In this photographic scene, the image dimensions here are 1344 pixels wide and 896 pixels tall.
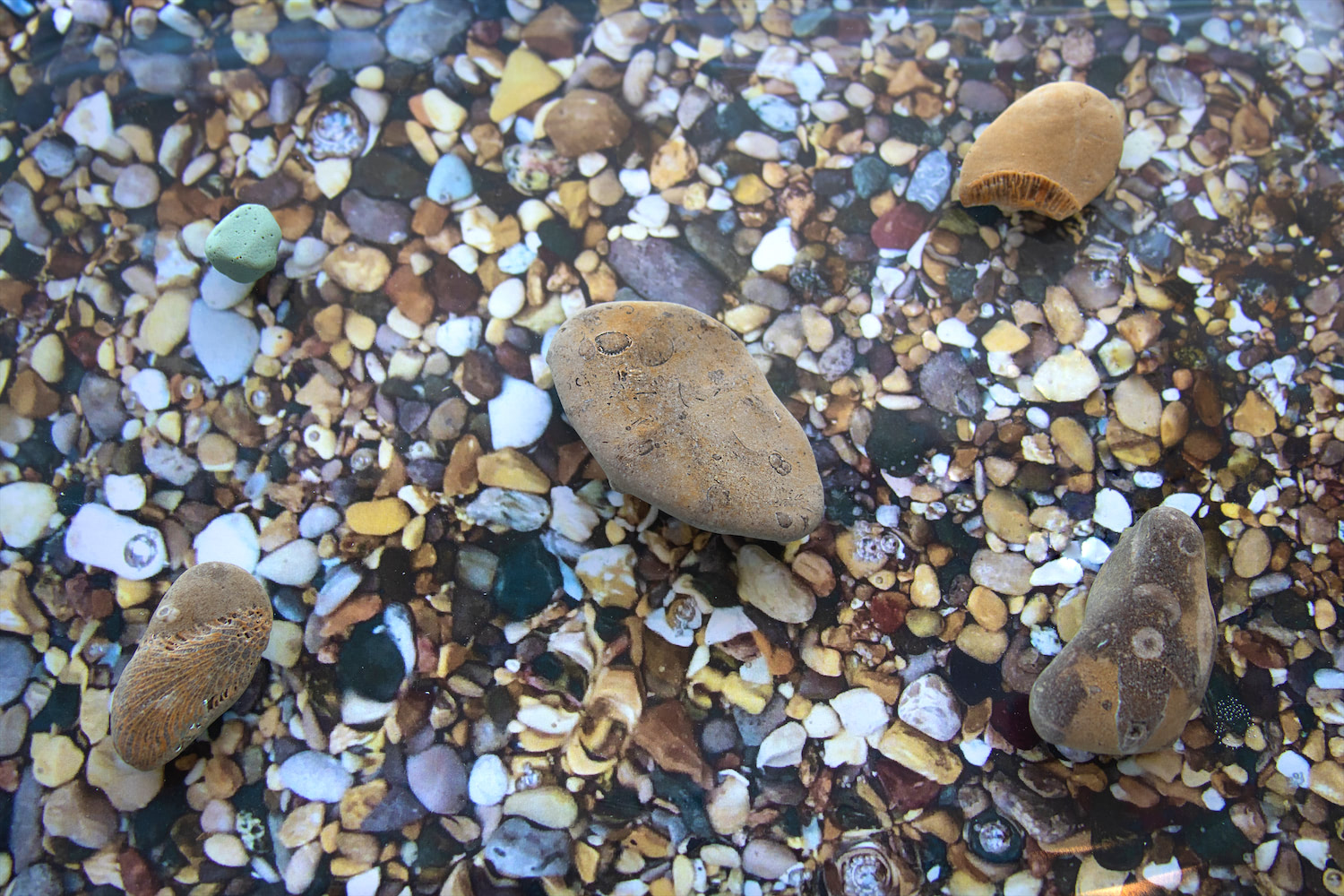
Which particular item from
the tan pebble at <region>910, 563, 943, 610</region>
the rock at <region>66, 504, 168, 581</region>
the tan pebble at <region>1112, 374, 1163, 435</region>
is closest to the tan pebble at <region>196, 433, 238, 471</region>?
the rock at <region>66, 504, 168, 581</region>

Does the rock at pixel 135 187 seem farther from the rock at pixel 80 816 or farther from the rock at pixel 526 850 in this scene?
the rock at pixel 526 850

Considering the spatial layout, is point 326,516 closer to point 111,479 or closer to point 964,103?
point 111,479

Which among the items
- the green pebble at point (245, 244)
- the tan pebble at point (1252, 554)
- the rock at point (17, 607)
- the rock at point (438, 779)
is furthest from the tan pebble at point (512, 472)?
the tan pebble at point (1252, 554)

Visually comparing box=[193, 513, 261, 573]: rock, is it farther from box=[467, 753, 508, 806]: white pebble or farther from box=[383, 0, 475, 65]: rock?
box=[383, 0, 475, 65]: rock

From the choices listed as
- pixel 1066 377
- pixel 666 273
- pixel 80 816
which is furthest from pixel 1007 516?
pixel 80 816

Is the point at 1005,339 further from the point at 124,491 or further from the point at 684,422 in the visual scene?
the point at 124,491

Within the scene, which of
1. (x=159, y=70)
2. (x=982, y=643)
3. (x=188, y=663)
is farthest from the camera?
(x=159, y=70)
